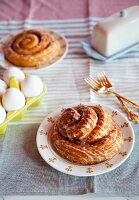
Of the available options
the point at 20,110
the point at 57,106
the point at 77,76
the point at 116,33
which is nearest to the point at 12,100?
the point at 20,110

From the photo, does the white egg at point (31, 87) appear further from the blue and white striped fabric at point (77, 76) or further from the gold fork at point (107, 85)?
the gold fork at point (107, 85)

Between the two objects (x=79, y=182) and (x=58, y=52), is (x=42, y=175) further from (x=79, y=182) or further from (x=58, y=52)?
(x=58, y=52)

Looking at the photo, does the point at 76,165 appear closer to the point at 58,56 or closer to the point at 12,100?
the point at 12,100

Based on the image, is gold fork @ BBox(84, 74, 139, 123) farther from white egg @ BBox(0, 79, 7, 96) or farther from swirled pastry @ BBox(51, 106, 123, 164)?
white egg @ BBox(0, 79, 7, 96)

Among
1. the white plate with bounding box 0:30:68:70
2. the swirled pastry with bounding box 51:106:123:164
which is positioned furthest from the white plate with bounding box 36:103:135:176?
the white plate with bounding box 0:30:68:70

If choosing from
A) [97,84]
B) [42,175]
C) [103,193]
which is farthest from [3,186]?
[97,84]

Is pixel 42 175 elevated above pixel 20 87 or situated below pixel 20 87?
below

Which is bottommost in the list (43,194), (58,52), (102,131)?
(43,194)
